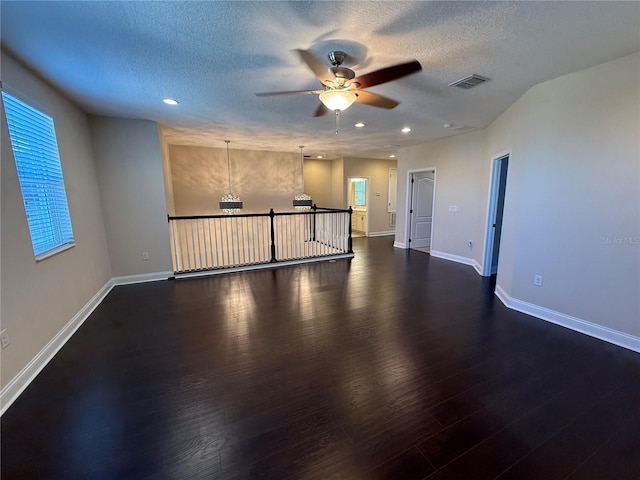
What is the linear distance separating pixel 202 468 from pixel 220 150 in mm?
6975

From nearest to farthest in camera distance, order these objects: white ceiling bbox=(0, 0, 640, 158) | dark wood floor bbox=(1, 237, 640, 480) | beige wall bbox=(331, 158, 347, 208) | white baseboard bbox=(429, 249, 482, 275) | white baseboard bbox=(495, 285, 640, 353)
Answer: dark wood floor bbox=(1, 237, 640, 480)
white ceiling bbox=(0, 0, 640, 158)
white baseboard bbox=(495, 285, 640, 353)
white baseboard bbox=(429, 249, 482, 275)
beige wall bbox=(331, 158, 347, 208)

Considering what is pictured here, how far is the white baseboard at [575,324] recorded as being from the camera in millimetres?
2578

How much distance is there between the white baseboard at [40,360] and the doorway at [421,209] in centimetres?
665

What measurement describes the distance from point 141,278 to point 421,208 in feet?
21.1

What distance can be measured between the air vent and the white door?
3898 millimetres

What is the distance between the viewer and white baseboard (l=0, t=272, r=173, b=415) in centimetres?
195

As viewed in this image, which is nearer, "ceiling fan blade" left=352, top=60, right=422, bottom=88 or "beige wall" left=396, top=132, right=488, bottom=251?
"ceiling fan blade" left=352, top=60, right=422, bottom=88

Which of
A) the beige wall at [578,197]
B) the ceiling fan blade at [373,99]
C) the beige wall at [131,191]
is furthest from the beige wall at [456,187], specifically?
the beige wall at [131,191]

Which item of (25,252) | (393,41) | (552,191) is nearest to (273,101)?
(393,41)

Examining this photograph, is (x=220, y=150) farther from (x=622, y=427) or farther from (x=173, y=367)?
(x=622, y=427)

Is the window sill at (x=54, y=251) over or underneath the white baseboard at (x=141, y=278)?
over

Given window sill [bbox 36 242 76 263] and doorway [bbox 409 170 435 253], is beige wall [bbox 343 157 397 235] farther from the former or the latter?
window sill [bbox 36 242 76 263]

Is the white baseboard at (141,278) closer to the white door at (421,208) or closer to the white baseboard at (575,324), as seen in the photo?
the white baseboard at (575,324)

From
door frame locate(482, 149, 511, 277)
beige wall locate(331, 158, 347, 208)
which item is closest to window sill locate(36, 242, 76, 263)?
door frame locate(482, 149, 511, 277)
